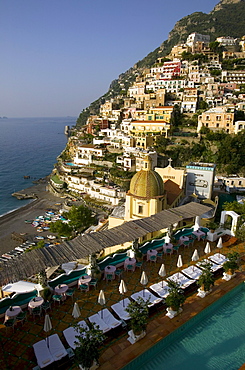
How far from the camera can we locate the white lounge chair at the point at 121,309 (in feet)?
33.0

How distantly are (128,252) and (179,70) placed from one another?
8572 centimetres

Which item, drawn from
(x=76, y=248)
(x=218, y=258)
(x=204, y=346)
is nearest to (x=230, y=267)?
(x=218, y=258)

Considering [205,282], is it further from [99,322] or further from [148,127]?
[148,127]

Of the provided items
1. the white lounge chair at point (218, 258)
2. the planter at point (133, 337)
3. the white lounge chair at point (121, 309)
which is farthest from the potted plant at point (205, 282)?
the planter at point (133, 337)

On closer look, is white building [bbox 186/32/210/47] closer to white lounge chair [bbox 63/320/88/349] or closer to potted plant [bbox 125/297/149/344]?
potted plant [bbox 125/297/149/344]

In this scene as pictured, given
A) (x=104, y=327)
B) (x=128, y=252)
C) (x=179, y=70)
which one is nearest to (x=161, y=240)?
(x=128, y=252)

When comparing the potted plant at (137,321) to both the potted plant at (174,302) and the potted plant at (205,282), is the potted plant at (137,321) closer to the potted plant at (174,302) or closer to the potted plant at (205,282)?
the potted plant at (174,302)

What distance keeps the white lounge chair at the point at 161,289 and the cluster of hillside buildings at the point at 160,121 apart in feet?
53.6

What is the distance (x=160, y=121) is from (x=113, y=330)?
194 ft

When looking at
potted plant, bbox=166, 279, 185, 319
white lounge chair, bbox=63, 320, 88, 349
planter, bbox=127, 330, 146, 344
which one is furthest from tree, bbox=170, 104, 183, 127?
white lounge chair, bbox=63, 320, 88, 349

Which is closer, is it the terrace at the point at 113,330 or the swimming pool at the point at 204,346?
the terrace at the point at 113,330

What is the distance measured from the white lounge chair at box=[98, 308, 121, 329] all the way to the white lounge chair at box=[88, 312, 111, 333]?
93mm

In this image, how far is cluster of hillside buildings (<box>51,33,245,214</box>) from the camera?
1933 inches

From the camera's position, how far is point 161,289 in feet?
38.5
